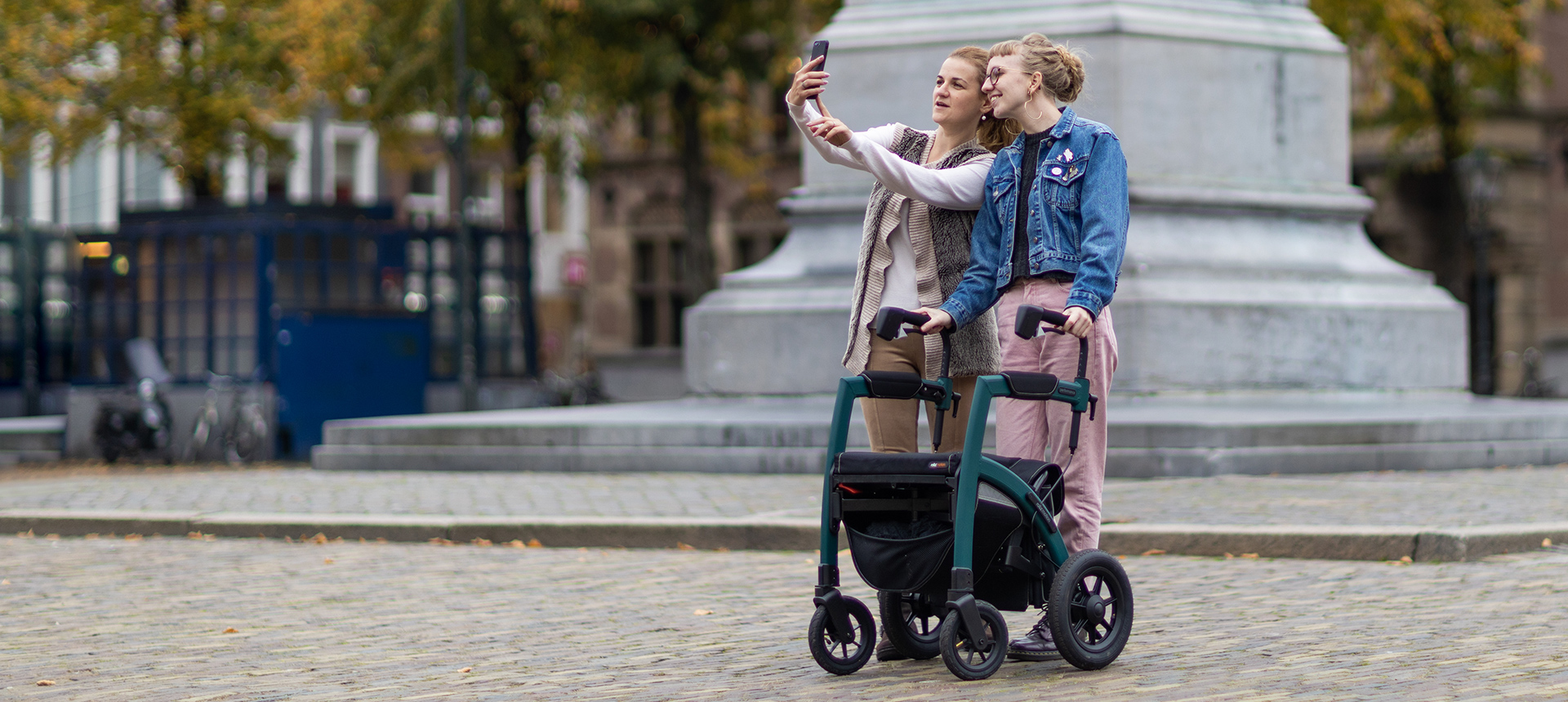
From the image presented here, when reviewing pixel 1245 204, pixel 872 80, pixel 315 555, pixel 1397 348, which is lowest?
pixel 315 555

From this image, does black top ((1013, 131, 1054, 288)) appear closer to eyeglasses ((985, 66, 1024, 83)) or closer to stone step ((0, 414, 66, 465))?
eyeglasses ((985, 66, 1024, 83))

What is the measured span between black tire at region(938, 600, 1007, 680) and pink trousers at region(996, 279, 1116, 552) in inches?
17.8

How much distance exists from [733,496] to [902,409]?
14.9 ft

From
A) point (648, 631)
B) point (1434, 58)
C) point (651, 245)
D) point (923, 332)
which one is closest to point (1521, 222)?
point (1434, 58)

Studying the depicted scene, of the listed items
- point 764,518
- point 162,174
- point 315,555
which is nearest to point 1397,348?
point 764,518

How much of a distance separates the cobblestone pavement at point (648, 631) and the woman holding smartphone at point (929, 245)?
726 mm

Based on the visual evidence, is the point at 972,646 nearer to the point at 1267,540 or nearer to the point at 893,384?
the point at 893,384

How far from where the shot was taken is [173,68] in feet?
78.3

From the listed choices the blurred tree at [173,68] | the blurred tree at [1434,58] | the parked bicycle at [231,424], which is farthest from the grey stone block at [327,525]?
the blurred tree at [1434,58]

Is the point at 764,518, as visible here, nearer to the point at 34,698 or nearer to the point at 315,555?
the point at 315,555

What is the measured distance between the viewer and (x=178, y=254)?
63.5 ft

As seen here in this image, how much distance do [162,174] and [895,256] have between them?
39.5m

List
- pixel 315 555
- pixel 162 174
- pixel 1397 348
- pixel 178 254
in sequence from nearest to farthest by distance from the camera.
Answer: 1. pixel 315 555
2. pixel 1397 348
3. pixel 178 254
4. pixel 162 174

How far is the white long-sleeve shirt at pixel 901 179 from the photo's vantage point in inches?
204
